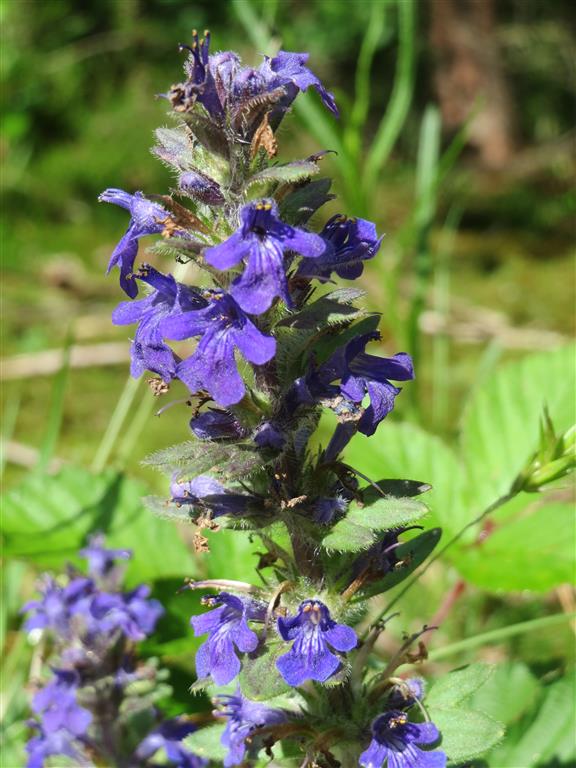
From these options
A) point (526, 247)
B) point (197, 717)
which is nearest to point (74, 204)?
point (526, 247)

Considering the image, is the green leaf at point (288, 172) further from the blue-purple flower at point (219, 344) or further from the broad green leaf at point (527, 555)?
the broad green leaf at point (527, 555)

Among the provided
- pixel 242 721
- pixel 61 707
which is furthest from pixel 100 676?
pixel 242 721

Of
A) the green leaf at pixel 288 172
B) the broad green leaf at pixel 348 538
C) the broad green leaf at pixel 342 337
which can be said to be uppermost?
the green leaf at pixel 288 172

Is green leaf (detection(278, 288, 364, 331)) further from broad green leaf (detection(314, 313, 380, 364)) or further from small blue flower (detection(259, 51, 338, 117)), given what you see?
small blue flower (detection(259, 51, 338, 117))

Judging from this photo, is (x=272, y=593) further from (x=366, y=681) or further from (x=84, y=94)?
(x=84, y=94)

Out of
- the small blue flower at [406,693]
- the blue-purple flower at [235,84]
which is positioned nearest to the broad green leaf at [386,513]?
the small blue flower at [406,693]
